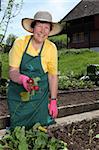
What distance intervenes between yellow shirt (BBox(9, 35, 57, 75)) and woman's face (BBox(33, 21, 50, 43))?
0.40ft

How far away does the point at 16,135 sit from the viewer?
12.5 feet

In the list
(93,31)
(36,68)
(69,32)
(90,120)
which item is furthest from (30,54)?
(69,32)

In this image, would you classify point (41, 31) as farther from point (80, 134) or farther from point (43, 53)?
point (80, 134)

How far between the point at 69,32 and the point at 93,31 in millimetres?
4367

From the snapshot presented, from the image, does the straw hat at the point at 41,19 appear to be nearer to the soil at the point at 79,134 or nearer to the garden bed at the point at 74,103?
the soil at the point at 79,134

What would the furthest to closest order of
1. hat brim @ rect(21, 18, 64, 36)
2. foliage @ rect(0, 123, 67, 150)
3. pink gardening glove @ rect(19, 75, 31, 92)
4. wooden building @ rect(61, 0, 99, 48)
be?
wooden building @ rect(61, 0, 99, 48)
hat brim @ rect(21, 18, 64, 36)
pink gardening glove @ rect(19, 75, 31, 92)
foliage @ rect(0, 123, 67, 150)

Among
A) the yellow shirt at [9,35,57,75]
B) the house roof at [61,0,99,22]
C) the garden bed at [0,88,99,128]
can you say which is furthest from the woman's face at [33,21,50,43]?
the house roof at [61,0,99,22]

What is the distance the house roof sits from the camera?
48.1m

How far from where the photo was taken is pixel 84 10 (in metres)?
50.2

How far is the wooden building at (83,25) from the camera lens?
47781mm

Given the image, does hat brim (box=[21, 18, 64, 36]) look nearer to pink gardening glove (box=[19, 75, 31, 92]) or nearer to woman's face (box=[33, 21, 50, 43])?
woman's face (box=[33, 21, 50, 43])

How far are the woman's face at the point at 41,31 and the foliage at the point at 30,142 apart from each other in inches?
35.5

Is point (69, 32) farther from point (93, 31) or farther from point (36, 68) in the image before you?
point (36, 68)

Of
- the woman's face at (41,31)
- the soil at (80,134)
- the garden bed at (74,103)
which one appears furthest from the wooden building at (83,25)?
the woman's face at (41,31)
